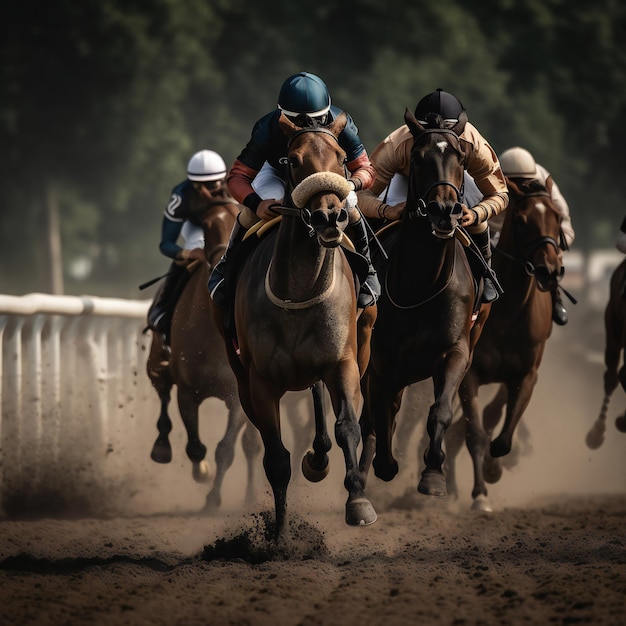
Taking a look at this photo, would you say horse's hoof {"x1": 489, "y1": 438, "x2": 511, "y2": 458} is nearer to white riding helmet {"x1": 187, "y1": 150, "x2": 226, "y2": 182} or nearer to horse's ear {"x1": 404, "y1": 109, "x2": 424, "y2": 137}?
horse's ear {"x1": 404, "y1": 109, "x2": 424, "y2": 137}

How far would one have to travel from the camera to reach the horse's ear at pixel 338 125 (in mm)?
7337

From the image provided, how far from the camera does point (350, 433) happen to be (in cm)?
718

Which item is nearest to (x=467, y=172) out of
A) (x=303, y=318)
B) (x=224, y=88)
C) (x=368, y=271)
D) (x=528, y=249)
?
(x=528, y=249)

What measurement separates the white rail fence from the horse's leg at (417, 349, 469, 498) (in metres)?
3.10

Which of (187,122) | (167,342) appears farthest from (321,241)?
(187,122)

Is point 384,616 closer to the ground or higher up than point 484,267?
closer to the ground

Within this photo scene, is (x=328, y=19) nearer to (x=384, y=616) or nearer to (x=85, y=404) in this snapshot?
(x=85, y=404)

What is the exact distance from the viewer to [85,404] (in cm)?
1126

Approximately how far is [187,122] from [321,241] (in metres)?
34.8

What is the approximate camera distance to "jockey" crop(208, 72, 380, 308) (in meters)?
7.59

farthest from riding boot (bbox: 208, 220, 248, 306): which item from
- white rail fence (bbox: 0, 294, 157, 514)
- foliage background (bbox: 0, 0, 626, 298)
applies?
foliage background (bbox: 0, 0, 626, 298)

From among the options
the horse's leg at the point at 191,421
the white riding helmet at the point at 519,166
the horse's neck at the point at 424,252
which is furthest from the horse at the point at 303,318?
the white riding helmet at the point at 519,166

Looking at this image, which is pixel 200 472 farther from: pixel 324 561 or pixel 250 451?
pixel 324 561

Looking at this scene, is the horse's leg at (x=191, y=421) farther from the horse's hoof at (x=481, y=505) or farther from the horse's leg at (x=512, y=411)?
the horse's leg at (x=512, y=411)
